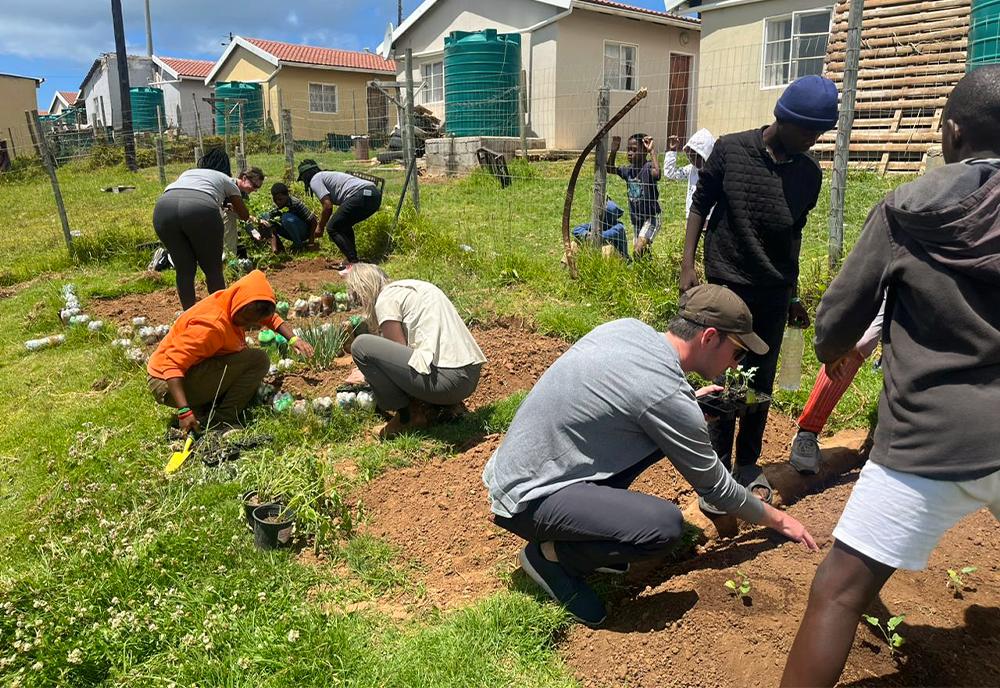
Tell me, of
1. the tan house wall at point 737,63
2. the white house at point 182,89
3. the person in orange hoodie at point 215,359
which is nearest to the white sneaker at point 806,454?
the person in orange hoodie at point 215,359

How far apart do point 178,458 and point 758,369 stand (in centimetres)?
307

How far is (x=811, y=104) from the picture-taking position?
302 centimetres

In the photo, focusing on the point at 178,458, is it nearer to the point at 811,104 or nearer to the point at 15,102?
the point at 811,104

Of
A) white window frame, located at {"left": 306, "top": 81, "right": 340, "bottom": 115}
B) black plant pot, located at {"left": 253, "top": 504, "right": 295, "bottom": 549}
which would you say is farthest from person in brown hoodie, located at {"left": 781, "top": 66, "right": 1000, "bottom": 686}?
white window frame, located at {"left": 306, "top": 81, "right": 340, "bottom": 115}

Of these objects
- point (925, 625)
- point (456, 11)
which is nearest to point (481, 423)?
point (925, 625)

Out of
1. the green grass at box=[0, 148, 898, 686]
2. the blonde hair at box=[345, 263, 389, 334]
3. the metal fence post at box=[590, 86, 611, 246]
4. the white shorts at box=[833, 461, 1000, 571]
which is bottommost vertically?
the green grass at box=[0, 148, 898, 686]

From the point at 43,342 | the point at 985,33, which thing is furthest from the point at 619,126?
the point at 43,342

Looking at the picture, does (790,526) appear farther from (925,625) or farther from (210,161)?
(210,161)

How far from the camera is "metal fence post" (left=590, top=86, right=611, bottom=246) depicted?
6.54 m

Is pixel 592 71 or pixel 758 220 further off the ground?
pixel 592 71

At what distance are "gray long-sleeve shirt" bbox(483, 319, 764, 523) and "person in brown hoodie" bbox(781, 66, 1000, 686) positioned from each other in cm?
60

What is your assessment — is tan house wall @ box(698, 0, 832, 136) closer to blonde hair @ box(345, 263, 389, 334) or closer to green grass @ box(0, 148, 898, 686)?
green grass @ box(0, 148, 898, 686)

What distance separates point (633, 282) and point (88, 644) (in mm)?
4643

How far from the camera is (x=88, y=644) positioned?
250 centimetres
